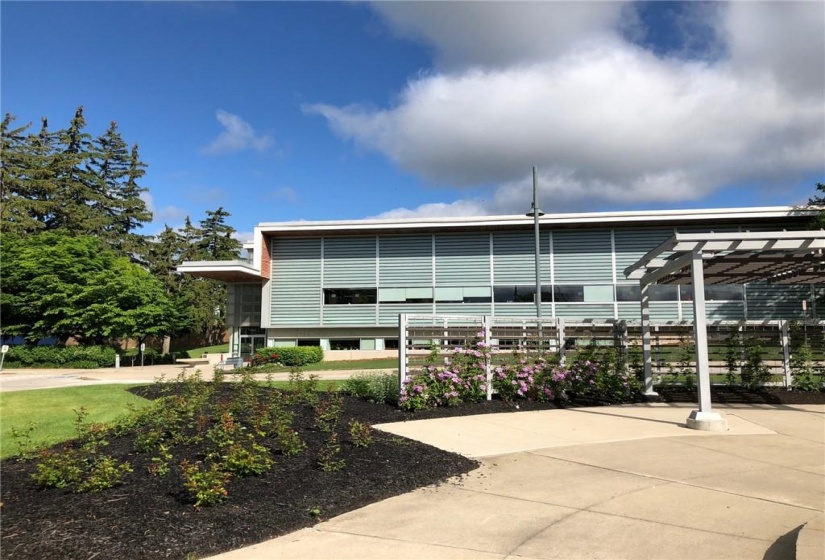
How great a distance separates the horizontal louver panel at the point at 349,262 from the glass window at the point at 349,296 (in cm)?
27

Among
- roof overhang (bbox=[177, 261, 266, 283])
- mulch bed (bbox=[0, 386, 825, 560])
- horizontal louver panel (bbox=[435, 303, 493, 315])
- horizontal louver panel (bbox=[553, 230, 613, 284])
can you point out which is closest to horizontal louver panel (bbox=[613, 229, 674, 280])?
horizontal louver panel (bbox=[553, 230, 613, 284])

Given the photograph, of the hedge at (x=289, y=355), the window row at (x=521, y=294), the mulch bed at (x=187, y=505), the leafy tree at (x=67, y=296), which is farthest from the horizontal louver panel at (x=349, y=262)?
the mulch bed at (x=187, y=505)

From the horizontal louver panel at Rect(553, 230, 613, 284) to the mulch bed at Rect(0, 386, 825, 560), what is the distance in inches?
1089

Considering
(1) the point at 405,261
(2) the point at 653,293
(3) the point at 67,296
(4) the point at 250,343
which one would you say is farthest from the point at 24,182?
(2) the point at 653,293

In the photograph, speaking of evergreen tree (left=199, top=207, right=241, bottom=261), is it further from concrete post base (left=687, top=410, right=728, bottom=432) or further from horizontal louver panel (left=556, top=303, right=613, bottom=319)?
concrete post base (left=687, top=410, right=728, bottom=432)

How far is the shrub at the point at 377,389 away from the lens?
11000 millimetres

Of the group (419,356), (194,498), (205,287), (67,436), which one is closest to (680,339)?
(419,356)

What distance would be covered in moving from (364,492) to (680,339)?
32.9 ft

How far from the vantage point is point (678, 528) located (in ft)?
14.1

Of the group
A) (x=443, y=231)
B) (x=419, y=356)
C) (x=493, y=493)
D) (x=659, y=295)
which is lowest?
(x=493, y=493)

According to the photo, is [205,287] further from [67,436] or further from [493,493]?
[493,493]

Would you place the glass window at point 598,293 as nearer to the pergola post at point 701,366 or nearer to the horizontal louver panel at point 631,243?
the horizontal louver panel at point 631,243

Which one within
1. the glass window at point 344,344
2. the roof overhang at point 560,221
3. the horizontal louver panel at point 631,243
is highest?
the roof overhang at point 560,221

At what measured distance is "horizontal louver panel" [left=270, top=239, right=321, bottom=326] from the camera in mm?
34719
